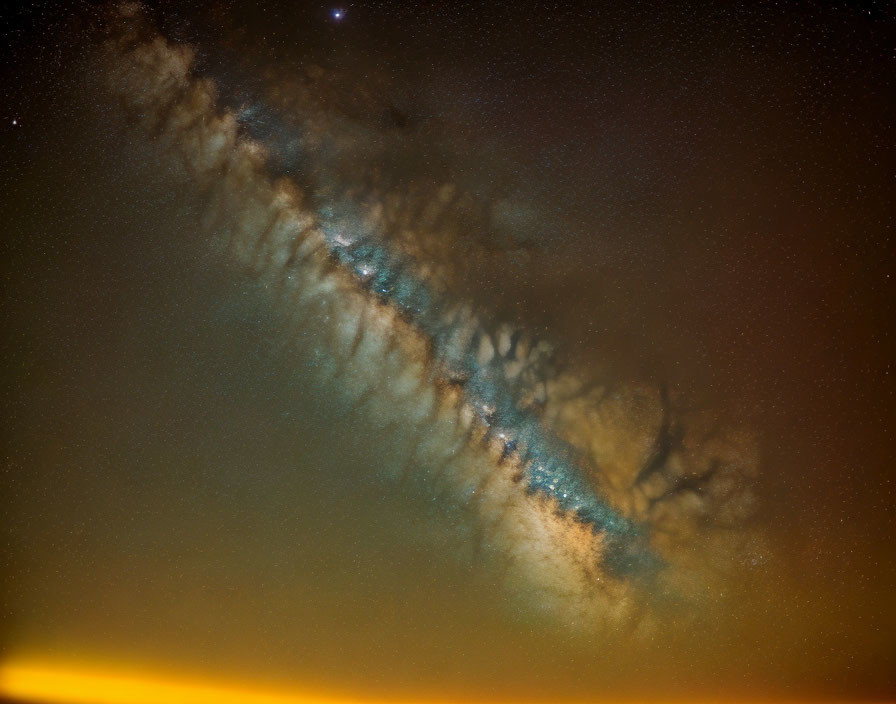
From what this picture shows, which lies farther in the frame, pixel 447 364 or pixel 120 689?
pixel 120 689

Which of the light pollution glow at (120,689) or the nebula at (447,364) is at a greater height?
the nebula at (447,364)

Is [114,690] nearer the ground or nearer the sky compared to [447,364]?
nearer the ground

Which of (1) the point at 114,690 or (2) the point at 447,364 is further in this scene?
(1) the point at 114,690

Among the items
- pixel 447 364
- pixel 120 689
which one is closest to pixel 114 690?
pixel 120 689

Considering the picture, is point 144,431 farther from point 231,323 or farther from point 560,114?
point 560,114

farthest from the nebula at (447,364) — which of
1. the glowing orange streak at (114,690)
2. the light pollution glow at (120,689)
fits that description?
the glowing orange streak at (114,690)

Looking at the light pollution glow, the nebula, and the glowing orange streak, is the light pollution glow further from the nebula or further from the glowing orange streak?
the nebula

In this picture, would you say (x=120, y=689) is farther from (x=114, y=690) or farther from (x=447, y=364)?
(x=447, y=364)

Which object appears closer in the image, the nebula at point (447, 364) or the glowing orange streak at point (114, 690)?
the nebula at point (447, 364)

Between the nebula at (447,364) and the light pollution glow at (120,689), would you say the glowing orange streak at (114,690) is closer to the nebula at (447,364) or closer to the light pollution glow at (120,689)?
the light pollution glow at (120,689)

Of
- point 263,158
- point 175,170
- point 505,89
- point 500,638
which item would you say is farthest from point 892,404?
point 175,170

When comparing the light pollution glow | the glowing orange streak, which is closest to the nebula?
the light pollution glow
